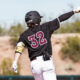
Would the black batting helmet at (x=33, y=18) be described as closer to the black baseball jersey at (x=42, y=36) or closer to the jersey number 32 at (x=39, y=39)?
the black baseball jersey at (x=42, y=36)

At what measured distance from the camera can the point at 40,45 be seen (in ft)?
26.7

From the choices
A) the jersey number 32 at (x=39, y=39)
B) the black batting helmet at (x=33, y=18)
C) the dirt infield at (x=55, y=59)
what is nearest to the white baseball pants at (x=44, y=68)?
the jersey number 32 at (x=39, y=39)

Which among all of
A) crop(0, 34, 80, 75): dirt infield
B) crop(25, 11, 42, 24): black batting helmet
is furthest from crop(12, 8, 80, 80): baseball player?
crop(0, 34, 80, 75): dirt infield

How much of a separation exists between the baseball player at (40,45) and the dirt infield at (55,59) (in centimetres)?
2878

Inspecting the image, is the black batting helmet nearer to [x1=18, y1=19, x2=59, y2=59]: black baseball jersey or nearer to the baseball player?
the baseball player

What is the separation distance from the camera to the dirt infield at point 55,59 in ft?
123

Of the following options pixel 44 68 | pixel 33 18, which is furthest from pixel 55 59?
pixel 44 68

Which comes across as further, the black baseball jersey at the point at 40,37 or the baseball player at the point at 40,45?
the black baseball jersey at the point at 40,37

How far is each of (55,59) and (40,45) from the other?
30144 millimetres

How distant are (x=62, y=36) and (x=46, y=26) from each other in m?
30.9

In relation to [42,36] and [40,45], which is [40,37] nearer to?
[42,36]

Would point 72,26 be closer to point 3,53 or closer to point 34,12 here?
point 3,53

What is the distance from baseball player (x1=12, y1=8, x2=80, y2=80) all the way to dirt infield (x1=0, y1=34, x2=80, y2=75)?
28.8m

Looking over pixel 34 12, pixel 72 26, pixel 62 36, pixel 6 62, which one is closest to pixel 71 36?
pixel 62 36
